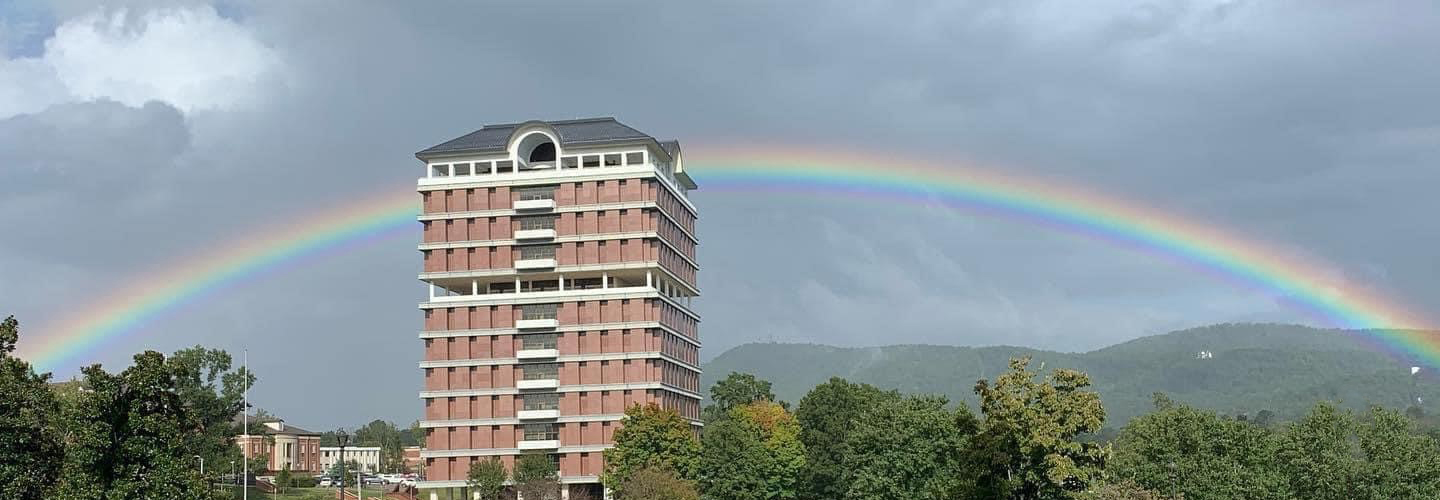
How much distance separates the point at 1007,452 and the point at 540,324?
85.5 m

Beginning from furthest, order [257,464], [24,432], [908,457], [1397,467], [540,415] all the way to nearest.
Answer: [257,464] → [540,415] → [908,457] → [1397,467] → [24,432]

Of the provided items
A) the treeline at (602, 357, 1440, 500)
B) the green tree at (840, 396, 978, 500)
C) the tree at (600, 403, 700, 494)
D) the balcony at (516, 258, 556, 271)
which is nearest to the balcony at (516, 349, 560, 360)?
the balcony at (516, 258, 556, 271)

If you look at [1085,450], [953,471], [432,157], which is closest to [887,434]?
[953,471]

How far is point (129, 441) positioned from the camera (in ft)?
173

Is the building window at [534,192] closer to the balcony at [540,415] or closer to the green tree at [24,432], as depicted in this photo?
the balcony at [540,415]

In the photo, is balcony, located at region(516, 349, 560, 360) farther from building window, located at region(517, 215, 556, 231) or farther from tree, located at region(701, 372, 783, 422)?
tree, located at region(701, 372, 783, 422)

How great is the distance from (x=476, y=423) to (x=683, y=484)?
35.6 metres

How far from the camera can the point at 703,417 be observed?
563ft

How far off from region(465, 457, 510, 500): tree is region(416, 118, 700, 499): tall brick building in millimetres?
5894

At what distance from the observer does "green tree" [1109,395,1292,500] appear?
77938 millimetres

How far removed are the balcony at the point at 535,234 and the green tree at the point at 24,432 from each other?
8157 cm

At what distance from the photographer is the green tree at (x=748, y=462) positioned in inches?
4488

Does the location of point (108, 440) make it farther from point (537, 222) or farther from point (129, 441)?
point (537, 222)

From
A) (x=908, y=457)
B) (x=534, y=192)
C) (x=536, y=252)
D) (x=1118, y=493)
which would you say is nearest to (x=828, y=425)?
(x=908, y=457)
